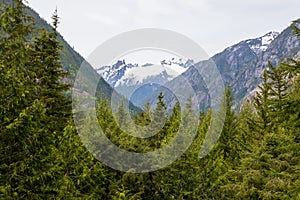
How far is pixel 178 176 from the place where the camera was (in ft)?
58.4

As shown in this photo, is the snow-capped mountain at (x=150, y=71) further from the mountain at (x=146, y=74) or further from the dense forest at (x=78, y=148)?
the dense forest at (x=78, y=148)

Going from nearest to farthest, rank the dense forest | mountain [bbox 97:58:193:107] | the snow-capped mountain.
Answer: the dense forest, mountain [bbox 97:58:193:107], the snow-capped mountain

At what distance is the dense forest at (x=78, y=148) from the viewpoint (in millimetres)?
9805

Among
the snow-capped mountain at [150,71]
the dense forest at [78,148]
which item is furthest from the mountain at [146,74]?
the dense forest at [78,148]

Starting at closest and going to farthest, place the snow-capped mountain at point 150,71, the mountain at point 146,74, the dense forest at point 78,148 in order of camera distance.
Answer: the dense forest at point 78,148
the mountain at point 146,74
the snow-capped mountain at point 150,71

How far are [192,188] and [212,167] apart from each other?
77.7 inches

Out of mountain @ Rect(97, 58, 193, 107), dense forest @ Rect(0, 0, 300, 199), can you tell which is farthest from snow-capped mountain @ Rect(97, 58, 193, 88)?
dense forest @ Rect(0, 0, 300, 199)

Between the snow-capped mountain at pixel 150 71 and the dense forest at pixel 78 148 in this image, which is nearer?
the dense forest at pixel 78 148

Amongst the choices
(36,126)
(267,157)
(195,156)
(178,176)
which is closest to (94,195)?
(178,176)

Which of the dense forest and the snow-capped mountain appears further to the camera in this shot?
the snow-capped mountain

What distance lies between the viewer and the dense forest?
980 cm

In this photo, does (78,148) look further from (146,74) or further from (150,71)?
(146,74)

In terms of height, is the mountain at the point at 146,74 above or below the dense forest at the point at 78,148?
above

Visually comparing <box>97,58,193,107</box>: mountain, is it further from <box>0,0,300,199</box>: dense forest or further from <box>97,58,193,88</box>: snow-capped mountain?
<box>0,0,300,199</box>: dense forest
